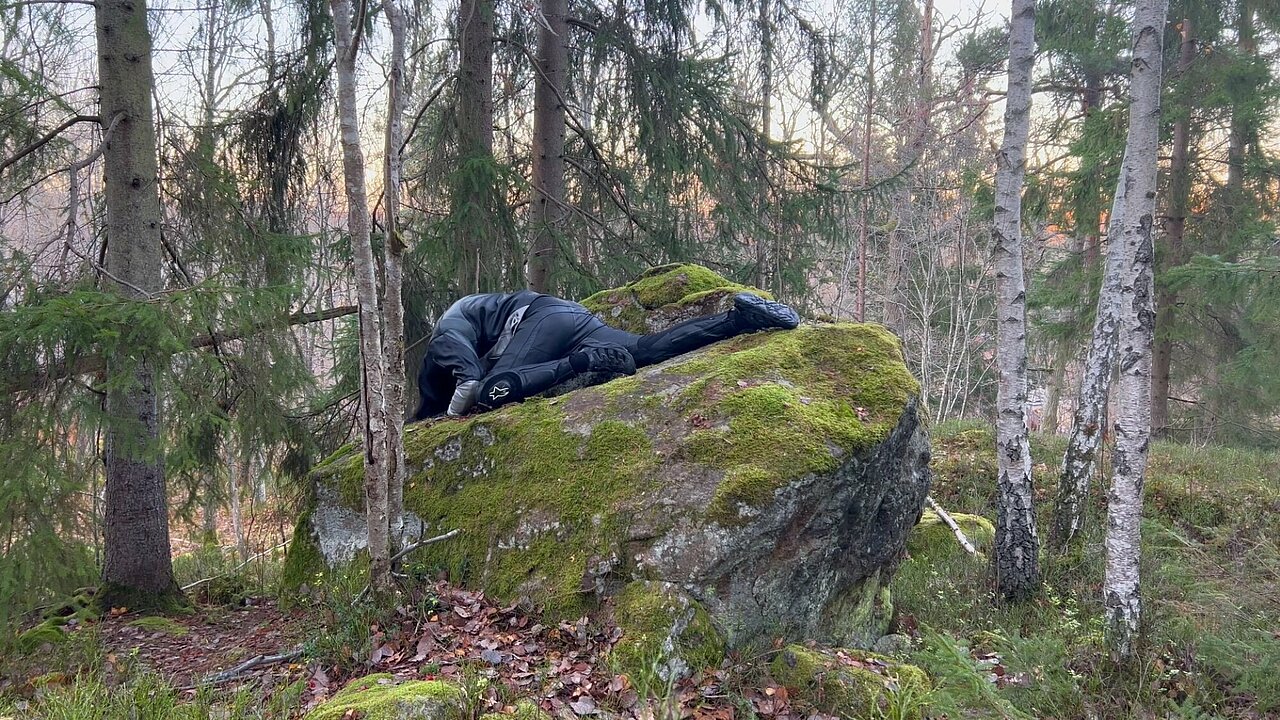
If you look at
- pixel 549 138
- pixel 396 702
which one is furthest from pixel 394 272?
pixel 549 138

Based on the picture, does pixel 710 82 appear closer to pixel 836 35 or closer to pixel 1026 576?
pixel 836 35

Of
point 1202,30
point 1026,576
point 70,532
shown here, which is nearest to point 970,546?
point 1026,576

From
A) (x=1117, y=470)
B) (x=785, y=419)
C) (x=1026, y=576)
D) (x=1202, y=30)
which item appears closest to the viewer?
(x=785, y=419)

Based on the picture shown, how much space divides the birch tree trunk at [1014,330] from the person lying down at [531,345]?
→ 1.88m

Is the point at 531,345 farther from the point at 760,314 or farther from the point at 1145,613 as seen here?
the point at 1145,613

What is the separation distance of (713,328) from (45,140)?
5.46m

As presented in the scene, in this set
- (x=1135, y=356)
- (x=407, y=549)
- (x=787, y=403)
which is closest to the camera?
(x=407, y=549)

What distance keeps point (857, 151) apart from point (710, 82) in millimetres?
10263

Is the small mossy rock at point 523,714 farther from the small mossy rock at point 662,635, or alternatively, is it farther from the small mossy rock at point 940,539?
the small mossy rock at point 940,539

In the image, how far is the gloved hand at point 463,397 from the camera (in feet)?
19.4

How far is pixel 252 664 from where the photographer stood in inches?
170

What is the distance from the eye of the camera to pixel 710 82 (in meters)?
9.45

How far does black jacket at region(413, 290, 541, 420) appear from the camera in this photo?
6094mm

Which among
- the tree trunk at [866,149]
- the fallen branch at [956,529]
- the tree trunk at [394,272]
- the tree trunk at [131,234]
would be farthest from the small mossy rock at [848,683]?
the tree trunk at [866,149]
